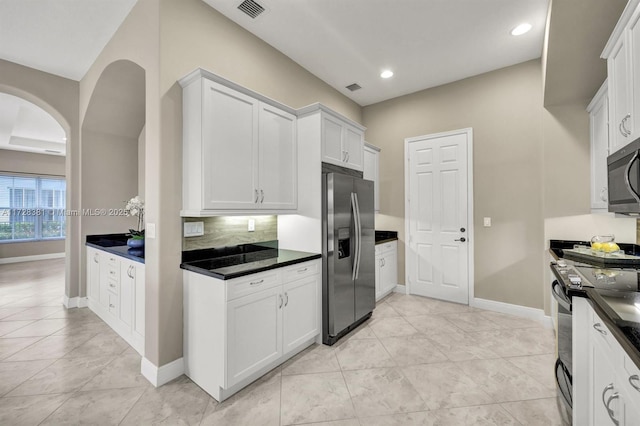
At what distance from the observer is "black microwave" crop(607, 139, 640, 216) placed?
1317mm

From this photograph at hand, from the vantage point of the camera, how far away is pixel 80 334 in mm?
2998

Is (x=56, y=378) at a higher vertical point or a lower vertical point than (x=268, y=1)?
lower

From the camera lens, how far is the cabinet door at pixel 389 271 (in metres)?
4.08

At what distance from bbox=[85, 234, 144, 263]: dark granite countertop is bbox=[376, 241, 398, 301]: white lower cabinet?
2907 millimetres

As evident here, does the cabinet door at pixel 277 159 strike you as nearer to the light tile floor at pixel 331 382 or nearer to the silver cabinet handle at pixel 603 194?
the light tile floor at pixel 331 382

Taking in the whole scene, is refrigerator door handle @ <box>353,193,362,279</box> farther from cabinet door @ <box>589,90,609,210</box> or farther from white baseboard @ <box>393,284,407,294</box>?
cabinet door @ <box>589,90,609,210</box>

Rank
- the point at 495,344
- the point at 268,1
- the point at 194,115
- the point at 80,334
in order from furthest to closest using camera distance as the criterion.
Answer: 1. the point at 80,334
2. the point at 495,344
3. the point at 268,1
4. the point at 194,115

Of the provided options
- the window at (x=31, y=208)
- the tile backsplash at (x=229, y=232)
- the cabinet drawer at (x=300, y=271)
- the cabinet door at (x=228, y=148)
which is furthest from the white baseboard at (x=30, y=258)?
the cabinet drawer at (x=300, y=271)

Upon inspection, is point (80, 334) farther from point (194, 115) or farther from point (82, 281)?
point (194, 115)

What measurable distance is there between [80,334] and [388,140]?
15.8 feet

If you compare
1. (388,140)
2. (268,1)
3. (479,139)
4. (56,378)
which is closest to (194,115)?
(268,1)

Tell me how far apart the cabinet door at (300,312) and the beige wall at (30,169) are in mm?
8937

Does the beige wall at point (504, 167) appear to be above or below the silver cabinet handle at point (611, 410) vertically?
above

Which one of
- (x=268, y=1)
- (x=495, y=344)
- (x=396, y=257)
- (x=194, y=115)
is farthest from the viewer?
(x=396, y=257)
